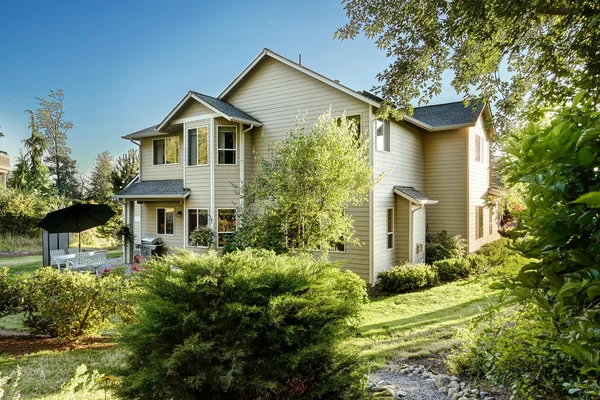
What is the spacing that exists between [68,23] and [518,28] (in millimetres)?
21273

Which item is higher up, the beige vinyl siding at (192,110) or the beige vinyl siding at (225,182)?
the beige vinyl siding at (192,110)

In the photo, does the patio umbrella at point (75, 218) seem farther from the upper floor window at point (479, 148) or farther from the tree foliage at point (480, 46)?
the upper floor window at point (479, 148)

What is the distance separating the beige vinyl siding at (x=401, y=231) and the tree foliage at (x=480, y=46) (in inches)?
284

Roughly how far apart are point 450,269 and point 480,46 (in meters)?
9.27

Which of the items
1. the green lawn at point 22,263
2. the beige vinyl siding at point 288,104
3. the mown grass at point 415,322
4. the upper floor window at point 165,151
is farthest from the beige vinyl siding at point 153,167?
the mown grass at point 415,322

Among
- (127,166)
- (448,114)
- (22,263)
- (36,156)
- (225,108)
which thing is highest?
(36,156)

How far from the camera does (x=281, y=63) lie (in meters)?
13.7

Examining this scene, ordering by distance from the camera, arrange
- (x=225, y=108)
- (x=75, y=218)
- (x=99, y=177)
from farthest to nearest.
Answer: (x=99, y=177)
(x=225, y=108)
(x=75, y=218)

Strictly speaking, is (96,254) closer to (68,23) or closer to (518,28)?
(68,23)

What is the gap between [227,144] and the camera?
→ 14.3m

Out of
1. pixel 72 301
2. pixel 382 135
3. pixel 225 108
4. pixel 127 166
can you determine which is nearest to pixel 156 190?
pixel 225 108

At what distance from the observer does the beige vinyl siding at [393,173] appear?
40.6ft

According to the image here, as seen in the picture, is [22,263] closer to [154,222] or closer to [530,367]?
[154,222]

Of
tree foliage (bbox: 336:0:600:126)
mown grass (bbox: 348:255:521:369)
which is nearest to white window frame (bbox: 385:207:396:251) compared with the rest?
mown grass (bbox: 348:255:521:369)
